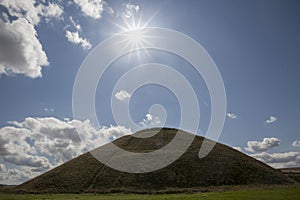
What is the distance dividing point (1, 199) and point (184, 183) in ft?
116

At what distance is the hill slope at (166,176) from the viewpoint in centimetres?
6625

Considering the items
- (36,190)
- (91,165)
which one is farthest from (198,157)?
(36,190)

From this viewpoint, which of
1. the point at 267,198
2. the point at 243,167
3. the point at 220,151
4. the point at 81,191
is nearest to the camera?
the point at 267,198

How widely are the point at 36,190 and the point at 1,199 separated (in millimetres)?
19293

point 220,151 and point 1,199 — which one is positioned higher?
point 220,151

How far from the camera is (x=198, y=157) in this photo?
83.2 m

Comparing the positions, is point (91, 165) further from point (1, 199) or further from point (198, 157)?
point (1, 199)

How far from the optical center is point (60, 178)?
7262 centimetres

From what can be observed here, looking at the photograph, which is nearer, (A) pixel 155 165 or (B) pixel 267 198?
(B) pixel 267 198

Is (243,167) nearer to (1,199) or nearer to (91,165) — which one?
(91,165)

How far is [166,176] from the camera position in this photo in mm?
70500

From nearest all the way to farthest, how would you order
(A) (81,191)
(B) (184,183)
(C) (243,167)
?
(A) (81,191)
(B) (184,183)
(C) (243,167)

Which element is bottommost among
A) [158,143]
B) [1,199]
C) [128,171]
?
[1,199]

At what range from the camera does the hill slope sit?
6625cm
